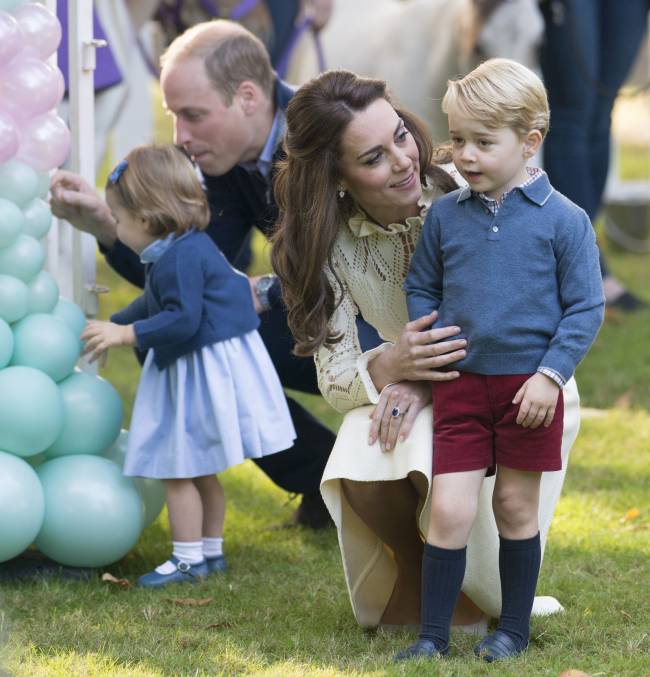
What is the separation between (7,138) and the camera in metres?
3.08

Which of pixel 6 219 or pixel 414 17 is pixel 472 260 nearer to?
pixel 6 219

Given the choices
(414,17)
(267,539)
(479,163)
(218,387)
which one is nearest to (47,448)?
(218,387)

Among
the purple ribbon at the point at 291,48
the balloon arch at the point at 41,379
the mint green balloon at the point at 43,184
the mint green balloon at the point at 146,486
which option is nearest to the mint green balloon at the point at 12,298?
the balloon arch at the point at 41,379

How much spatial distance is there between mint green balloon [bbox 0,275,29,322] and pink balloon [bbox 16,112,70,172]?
0.95 ft

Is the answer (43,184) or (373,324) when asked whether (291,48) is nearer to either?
(43,184)

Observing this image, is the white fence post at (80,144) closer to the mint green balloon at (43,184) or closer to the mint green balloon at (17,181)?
the mint green balloon at (43,184)

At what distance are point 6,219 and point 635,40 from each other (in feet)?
13.5

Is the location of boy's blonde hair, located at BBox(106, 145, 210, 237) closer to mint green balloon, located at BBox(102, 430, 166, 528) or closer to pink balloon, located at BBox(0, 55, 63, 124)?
pink balloon, located at BBox(0, 55, 63, 124)

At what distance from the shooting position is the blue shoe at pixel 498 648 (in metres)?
2.67

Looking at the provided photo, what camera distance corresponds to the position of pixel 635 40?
6.39m

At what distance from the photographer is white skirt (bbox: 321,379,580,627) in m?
2.75

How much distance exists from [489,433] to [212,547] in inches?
43.9

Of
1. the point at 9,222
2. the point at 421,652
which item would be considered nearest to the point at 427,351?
the point at 421,652

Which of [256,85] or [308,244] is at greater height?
[256,85]
